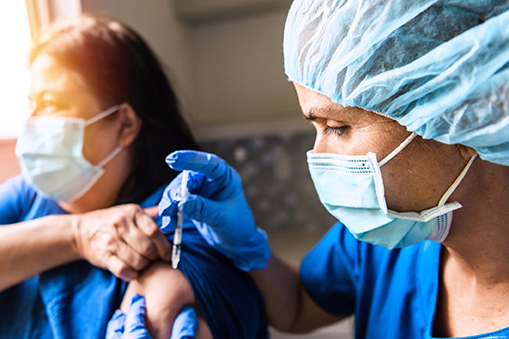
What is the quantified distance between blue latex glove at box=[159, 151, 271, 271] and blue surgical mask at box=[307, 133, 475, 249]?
192 mm

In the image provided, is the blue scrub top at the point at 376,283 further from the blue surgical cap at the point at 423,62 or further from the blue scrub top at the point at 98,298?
the blue surgical cap at the point at 423,62

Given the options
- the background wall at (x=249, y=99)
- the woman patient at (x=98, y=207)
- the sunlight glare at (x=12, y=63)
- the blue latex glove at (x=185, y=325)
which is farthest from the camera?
the background wall at (x=249, y=99)

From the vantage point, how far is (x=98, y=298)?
984mm

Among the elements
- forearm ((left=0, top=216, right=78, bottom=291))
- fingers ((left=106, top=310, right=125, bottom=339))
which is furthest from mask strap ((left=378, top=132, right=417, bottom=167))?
forearm ((left=0, top=216, right=78, bottom=291))

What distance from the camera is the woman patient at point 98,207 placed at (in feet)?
3.20

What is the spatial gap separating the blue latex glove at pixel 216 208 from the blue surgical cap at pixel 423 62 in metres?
0.29

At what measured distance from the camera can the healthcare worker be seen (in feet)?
2.20

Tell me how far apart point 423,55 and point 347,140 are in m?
0.21

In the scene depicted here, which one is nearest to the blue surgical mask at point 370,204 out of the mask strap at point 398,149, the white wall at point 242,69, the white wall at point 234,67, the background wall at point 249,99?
the mask strap at point 398,149

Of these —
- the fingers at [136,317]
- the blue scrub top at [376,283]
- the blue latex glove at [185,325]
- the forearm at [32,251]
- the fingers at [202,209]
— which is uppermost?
the fingers at [202,209]

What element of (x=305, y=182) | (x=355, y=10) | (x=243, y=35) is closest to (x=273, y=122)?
(x=305, y=182)

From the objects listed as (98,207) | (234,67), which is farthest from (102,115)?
(234,67)

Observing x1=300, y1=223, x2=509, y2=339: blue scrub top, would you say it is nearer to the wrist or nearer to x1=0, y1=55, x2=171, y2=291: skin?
x1=0, y1=55, x2=171, y2=291: skin

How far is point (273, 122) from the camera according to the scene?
2064mm
